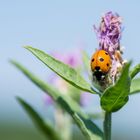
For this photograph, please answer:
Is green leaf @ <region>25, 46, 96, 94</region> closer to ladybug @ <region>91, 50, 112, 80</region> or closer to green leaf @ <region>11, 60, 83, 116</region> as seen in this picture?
ladybug @ <region>91, 50, 112, 80</region>

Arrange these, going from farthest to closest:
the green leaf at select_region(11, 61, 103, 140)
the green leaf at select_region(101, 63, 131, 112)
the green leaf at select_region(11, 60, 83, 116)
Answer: the green leaf at select_region(11, 60, 83, 116) → the green leaf at select_region(11, 61, 103, 140) → the green leaf at select_region(101, 63, 131, 112)

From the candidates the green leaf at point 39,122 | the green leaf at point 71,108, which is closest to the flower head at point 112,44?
the green leaf at point 71,108

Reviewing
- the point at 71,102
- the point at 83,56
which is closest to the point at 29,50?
the point at 71,102

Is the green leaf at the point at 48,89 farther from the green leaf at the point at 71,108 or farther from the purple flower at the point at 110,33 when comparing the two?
the purple flower at the point at 110,33

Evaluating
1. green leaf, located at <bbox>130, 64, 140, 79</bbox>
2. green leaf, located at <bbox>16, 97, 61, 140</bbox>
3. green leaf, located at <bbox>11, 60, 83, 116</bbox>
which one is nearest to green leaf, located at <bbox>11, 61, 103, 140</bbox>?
green leaf, located at <bbox>11, 60, 83, 116</bbox>

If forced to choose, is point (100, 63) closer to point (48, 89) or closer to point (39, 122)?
point (48, 89)

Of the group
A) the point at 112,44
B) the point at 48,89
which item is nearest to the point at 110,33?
the point at 112,44

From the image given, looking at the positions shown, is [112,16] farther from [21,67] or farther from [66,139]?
[66,139]
